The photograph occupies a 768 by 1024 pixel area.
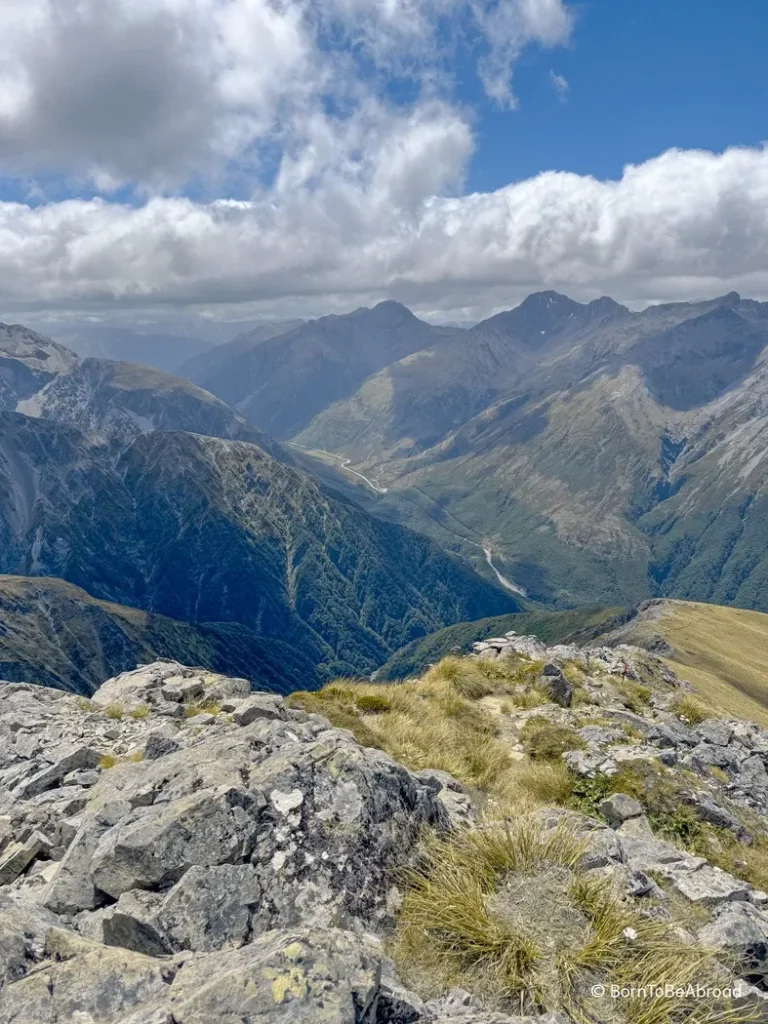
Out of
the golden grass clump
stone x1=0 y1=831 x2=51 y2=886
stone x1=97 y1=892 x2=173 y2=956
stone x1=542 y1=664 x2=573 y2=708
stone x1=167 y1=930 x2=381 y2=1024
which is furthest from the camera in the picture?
stone x1=542 y1=664 x2=573 y2=708

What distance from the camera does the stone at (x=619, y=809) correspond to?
15.6m

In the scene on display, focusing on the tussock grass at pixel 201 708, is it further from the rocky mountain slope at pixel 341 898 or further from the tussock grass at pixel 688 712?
the tussock grass at pixel 688 712

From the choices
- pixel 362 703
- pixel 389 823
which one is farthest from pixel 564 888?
pixel 362 703

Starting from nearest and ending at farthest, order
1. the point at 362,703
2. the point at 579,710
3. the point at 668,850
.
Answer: the point at 668,850
the point at 362,703
the point at 579,710

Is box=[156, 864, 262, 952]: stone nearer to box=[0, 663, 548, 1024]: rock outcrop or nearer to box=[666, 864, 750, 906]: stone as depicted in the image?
box=[0, 663, 548, 1024]: rock outcrop

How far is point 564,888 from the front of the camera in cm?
895

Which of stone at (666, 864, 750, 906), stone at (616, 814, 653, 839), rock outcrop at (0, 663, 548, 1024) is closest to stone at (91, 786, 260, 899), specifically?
rock outcrop at (0, 663, 548, 1024)

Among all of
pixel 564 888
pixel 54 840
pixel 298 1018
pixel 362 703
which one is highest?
pixel 298 1018

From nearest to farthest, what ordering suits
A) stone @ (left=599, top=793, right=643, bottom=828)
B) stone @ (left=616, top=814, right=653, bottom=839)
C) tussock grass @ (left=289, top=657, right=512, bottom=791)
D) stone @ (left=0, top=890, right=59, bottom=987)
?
stone @ (left=0, top=890, right=59, bottom=987) → stone @ (left=616, top=814, right=653, bottom=839) → stone @ (left=599, top=793, right=643, bottom=828) → tussock grass @ (left=289, top=657, right=512, bottom=791)

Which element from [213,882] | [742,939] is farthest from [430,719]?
[213,882]

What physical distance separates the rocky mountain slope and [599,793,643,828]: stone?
0.05 m

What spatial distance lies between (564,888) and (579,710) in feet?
63.2

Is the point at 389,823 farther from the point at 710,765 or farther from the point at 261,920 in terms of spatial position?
the point at 710,765

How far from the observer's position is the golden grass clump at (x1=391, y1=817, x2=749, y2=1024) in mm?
7266
